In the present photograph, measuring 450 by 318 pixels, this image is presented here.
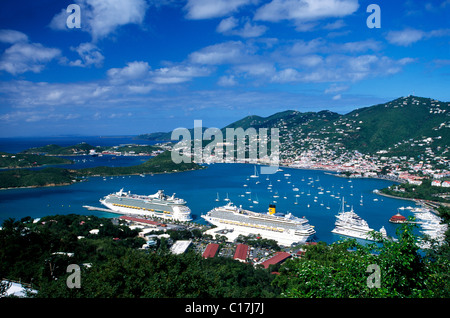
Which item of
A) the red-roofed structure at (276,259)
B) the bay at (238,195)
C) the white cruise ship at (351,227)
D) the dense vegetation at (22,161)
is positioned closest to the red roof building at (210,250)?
the red-roofed structure at (276,259)

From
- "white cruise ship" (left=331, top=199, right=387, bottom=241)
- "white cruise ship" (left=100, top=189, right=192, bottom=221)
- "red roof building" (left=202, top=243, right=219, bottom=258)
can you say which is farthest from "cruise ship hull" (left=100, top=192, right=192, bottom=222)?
"white cruise ship" (left=331, top=199, right=387, bottom=241)

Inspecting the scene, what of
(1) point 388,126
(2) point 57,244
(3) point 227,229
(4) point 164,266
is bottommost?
(3) point 227,229

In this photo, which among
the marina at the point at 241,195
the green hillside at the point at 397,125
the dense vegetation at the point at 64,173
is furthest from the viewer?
the green hillside at the point at 397,125

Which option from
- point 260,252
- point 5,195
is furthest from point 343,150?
point 5,195

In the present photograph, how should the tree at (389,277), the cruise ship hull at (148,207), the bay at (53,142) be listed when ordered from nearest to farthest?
1. the tree at (389,277)
2. the cruise ship hull at (148,207)
3. the bay at (53,142)

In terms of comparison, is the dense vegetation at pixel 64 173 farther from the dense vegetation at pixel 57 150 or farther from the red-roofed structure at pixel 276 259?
the red-roofed structure at pixel 276 259

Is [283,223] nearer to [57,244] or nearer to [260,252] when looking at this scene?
[260,252]
